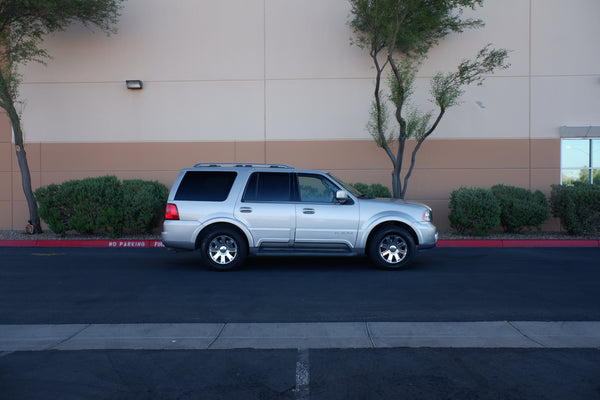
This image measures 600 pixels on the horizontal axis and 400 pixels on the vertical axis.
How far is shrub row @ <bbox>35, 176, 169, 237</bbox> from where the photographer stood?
1392 centimetres

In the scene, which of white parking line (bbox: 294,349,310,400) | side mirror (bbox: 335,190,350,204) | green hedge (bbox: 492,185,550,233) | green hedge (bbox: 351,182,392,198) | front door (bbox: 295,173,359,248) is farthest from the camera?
green hedge (bbox: 351,182,392,198)

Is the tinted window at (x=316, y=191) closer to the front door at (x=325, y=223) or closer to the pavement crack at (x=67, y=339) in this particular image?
the front door at (x=325, y=223)

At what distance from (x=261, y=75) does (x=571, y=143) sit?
9724mm

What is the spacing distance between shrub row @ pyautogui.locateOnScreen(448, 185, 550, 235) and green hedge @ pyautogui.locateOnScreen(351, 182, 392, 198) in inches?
71.2

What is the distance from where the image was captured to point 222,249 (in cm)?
959

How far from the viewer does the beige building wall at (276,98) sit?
15.5 m

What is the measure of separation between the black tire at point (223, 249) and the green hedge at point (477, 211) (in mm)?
6784

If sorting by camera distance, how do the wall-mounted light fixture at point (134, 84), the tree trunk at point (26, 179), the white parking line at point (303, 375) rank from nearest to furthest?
the white parking line at point (303, 375), the tree trunk at point (26, 179), the wall-mounted light fixture at point (134, 84)

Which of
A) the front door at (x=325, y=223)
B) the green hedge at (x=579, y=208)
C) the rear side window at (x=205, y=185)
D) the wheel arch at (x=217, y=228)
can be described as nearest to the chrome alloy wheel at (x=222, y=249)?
the wheel arch at (x=217, y=228)

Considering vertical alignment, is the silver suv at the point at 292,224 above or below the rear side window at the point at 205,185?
below

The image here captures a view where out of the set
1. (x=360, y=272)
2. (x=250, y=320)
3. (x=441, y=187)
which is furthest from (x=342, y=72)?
(x=250, y=320)

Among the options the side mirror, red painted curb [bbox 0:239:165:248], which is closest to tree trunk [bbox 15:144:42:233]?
red painted curb [bbox 0:239:165:248]

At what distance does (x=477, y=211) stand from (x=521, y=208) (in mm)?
1312

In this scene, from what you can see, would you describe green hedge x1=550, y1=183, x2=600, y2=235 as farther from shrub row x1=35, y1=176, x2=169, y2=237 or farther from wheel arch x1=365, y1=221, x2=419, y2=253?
shrub row x1=35, y1=176, x2=169, y2=237
